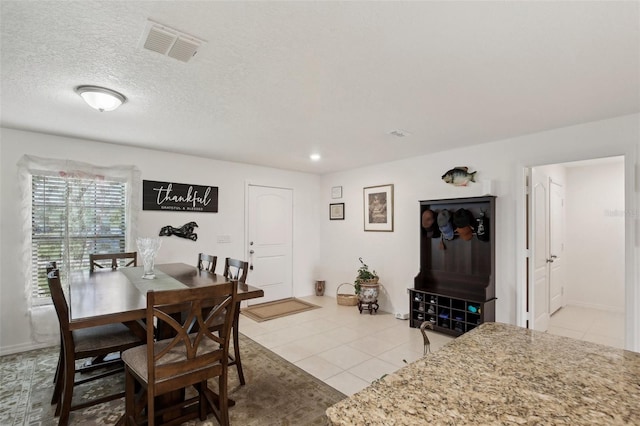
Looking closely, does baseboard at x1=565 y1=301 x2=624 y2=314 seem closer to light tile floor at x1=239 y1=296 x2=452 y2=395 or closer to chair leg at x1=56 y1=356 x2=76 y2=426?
light tile floor at x1=239 y1=296 x2=452 y2=395

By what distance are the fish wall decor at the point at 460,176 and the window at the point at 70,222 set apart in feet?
13.8

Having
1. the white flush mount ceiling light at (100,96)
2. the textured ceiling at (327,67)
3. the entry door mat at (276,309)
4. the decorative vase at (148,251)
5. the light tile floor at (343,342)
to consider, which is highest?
the textured ceiling at (327,67)

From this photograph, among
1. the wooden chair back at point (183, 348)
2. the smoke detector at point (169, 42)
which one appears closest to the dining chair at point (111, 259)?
the wooden chair back at point (183, 348)

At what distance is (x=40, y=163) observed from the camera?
3.38 m

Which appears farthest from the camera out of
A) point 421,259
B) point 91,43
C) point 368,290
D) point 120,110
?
point 368,290

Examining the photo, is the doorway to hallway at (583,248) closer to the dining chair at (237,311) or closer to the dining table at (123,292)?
the dining chair at (237,311)

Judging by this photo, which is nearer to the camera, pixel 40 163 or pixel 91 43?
pixel 91 43

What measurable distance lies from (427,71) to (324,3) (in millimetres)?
901

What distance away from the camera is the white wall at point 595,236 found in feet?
15.3

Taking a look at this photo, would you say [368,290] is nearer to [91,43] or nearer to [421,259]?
[421,259]

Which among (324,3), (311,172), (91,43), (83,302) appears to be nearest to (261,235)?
(311,172)

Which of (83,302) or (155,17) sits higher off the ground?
(155,17)

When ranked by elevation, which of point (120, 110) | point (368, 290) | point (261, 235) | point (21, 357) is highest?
point (120, 110)

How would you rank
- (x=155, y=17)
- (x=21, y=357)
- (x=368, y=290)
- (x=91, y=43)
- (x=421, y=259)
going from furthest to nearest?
(x=368, y=290) < (x=421, y=259) < (x=21, y=357) < (x=91, y=43) < (x=155, y=17)
